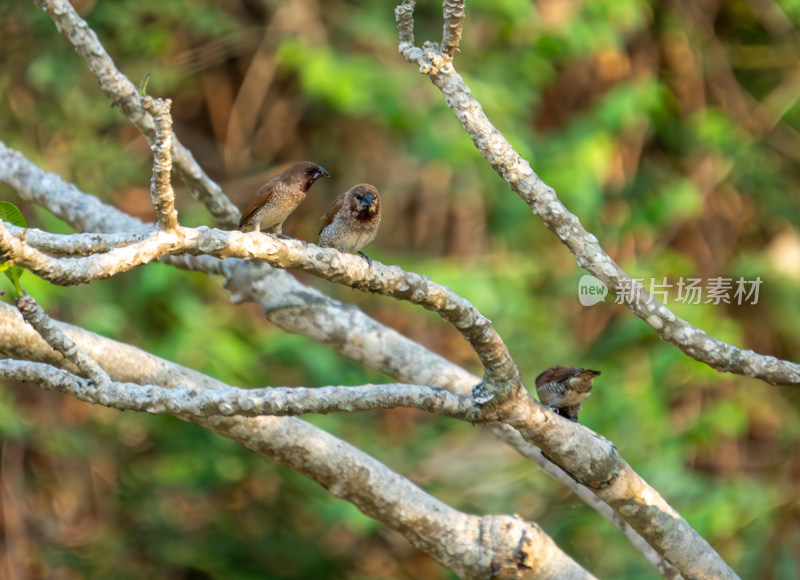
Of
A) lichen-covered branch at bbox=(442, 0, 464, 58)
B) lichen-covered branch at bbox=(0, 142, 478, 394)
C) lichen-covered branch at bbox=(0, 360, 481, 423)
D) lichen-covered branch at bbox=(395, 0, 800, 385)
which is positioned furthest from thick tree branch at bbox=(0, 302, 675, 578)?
lichen-covered branch at bbox=(442, 0, 464, 58)

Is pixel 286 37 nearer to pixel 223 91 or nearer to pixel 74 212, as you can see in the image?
pixel 223 91

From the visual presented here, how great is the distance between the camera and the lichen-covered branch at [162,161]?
7.00 ft

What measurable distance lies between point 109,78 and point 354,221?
1.15 m

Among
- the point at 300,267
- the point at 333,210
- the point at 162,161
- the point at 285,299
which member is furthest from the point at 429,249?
the point at 162,161

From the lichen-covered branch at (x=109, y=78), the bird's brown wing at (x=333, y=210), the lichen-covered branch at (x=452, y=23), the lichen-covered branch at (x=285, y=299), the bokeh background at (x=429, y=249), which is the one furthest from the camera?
the bokeh background at (x=429, y=249)

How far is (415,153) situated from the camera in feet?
21.7

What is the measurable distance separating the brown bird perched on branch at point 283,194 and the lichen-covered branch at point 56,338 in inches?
60.3

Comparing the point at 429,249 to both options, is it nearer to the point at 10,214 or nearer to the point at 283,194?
the point at 283,194

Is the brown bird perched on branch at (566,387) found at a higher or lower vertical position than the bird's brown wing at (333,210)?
lower

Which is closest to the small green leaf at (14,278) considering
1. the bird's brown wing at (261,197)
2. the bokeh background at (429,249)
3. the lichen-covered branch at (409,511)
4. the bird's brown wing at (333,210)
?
the lichen-covered branch at (409,511)

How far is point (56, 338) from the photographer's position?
246 centimetres

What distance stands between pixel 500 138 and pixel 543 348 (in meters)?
3.80

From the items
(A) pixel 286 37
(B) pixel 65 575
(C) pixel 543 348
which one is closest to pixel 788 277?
(C) pixel 543 348

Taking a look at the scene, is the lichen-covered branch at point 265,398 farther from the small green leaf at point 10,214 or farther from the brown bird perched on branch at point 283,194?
the brown bird perched on branch at point 283,194
